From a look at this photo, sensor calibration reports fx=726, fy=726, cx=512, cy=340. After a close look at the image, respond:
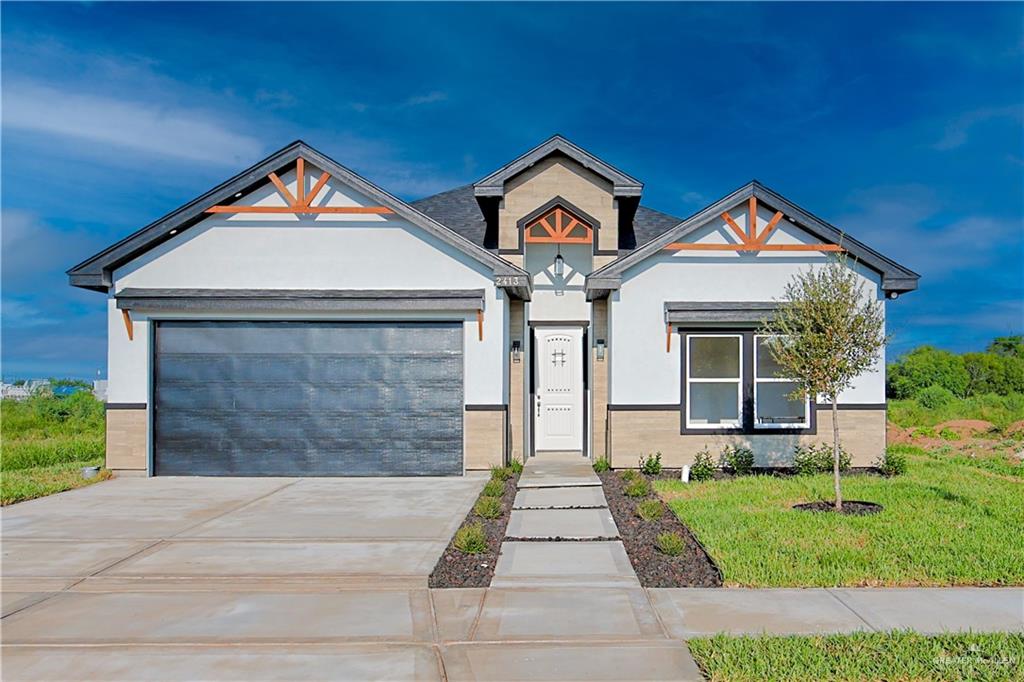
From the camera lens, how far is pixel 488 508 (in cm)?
908

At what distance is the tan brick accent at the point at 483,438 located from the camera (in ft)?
40.9

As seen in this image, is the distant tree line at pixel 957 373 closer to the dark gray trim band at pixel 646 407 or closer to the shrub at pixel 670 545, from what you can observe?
the dark gray trim band at pixel 646 407

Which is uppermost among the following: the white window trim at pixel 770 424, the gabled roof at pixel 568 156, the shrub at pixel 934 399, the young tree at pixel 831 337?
the gabled roof at pixel 568 156

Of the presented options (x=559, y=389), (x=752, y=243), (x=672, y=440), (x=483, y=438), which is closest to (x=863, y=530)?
(x=672, y=440)

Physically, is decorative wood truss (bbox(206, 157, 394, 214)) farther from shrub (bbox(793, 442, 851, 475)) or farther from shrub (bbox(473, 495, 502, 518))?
shrub (bbox(793, 442, 851, 475))

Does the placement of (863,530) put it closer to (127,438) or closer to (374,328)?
(374,328)

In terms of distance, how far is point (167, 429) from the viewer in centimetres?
1261

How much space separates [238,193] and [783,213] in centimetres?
948

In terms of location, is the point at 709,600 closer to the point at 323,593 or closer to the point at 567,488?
the point at 323,593

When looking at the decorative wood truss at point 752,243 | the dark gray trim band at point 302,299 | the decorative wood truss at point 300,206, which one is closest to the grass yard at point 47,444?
the dark gray trim band at point 302,299

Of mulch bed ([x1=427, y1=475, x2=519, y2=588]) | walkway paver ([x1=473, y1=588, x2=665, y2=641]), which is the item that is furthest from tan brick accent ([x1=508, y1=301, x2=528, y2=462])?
walkway paver ([x1=473, y1=588, x2=665, y2=641])

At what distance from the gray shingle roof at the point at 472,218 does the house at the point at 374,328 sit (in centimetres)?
288

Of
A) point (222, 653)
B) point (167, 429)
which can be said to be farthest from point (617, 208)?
point (222, 653)

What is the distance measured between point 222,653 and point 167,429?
347 inches
